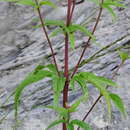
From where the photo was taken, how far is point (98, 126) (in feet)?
7.29

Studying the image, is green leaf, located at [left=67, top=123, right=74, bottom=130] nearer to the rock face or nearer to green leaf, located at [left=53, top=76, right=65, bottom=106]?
green leaf, located at [left=53, top=76, right=65, bottom=106]

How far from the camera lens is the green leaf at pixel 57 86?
129 cm

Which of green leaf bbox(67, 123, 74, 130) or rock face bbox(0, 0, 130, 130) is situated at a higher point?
rock face bbox(0, 0, 130, 130)

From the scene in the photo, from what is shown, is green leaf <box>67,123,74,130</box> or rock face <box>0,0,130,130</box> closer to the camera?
green leaf <box>67,123,74,130</box>

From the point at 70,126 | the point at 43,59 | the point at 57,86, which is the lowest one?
the point at 70,126

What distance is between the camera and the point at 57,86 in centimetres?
134

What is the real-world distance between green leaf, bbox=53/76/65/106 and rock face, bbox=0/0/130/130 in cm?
44

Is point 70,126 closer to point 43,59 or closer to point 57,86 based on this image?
point 57,86

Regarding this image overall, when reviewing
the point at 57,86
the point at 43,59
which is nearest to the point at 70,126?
the point at 57,86

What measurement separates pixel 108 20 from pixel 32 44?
2.59 ft

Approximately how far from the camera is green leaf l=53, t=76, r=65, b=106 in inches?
51.0

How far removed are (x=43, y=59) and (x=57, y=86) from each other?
5.25 ft

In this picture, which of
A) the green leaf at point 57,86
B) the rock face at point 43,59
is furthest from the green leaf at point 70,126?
the rock face at point 43,59

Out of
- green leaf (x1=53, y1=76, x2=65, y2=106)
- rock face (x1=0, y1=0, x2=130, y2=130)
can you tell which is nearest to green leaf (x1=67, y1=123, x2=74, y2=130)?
green leaf (x1=53, y1=76, x2=65, y2=106)
